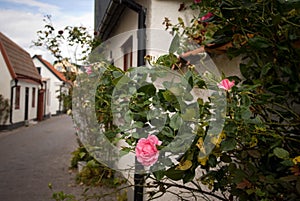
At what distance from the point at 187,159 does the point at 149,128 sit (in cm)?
25

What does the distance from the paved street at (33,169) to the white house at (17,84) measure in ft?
14.5

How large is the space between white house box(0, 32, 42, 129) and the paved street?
4.42 metres

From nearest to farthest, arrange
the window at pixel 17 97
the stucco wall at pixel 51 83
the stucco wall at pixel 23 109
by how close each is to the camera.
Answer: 1. the stucco wall at pixel 23 109
2. the window at pixel 17 97
3. the stucco wall at pixel 51 83

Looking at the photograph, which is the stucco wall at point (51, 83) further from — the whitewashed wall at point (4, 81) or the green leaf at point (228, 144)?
the green leaf at point (228, 144)

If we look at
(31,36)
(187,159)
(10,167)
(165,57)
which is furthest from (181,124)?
(10,167)

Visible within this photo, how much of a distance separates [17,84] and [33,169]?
9.90m

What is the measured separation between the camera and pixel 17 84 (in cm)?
1557

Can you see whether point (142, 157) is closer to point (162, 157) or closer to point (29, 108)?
point (162, 157)

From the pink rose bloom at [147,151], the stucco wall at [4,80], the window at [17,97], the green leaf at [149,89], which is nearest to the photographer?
the pink rose bloom at [147,151]

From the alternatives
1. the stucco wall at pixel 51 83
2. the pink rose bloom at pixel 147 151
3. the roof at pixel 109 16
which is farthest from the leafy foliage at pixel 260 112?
the stucco wall at pixel 51 83

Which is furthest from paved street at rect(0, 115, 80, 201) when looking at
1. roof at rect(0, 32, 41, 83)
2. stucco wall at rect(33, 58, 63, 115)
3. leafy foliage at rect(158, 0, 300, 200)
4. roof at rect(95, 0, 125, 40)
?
stucco wall at rect(33, 58, 63, 115)

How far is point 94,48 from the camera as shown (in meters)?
6.00

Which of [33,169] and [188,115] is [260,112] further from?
[33,169]

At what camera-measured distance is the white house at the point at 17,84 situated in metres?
14.6
